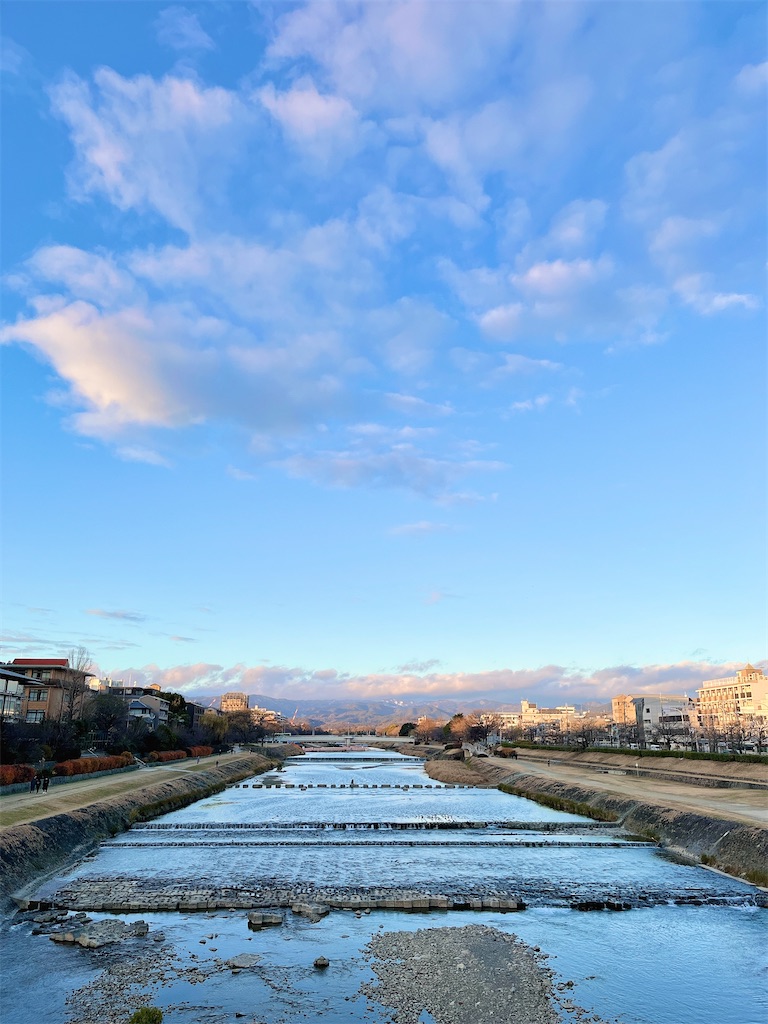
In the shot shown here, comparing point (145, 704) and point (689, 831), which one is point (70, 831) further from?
point (145, 704)

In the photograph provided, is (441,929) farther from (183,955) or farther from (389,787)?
(389,787)

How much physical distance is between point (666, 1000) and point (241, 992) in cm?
1072

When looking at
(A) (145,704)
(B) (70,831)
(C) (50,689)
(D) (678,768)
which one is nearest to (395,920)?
(B) (70,831)

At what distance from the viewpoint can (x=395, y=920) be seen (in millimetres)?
23656

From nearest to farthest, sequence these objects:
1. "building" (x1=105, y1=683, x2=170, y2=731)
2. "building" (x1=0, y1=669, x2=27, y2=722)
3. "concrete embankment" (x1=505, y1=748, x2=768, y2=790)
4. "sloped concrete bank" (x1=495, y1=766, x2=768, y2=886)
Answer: "sloped concrete bank" (x1=495, y1=766, x2=768, y2=886)
"concrete embankment" (x1=505, y1=748, x2=768, y2=790)
"building" (x1=0, y1=669, x2=27, y2=722)
"building" (x1=105, y1=683, x2=170, y2=731)

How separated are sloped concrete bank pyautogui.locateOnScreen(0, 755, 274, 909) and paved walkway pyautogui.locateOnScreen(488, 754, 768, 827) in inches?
1278

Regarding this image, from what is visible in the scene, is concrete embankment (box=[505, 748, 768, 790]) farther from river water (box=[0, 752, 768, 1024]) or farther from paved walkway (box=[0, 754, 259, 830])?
paved walkway (box=[0, 754, 259, 830])

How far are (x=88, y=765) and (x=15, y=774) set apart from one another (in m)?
12.9

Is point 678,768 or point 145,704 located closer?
point 678,768

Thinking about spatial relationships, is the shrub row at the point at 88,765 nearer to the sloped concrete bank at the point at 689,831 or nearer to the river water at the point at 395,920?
the river water at the point at 395,920

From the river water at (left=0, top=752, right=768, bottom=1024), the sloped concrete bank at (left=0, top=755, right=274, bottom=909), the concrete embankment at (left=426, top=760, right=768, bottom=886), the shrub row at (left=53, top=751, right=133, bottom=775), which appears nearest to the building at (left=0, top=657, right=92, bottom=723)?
the shrub row at (left=53, top=751, right=133, bottom=775)

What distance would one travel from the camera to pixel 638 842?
38.4 metres

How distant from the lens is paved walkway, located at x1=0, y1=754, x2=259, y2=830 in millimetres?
34938

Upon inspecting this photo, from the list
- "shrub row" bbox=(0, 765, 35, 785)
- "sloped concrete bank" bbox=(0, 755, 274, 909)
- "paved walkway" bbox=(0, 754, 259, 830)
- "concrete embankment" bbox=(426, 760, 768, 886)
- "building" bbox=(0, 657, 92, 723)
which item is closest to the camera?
"sloped concrete bank" bbox=(0, 755, 274, 909)
